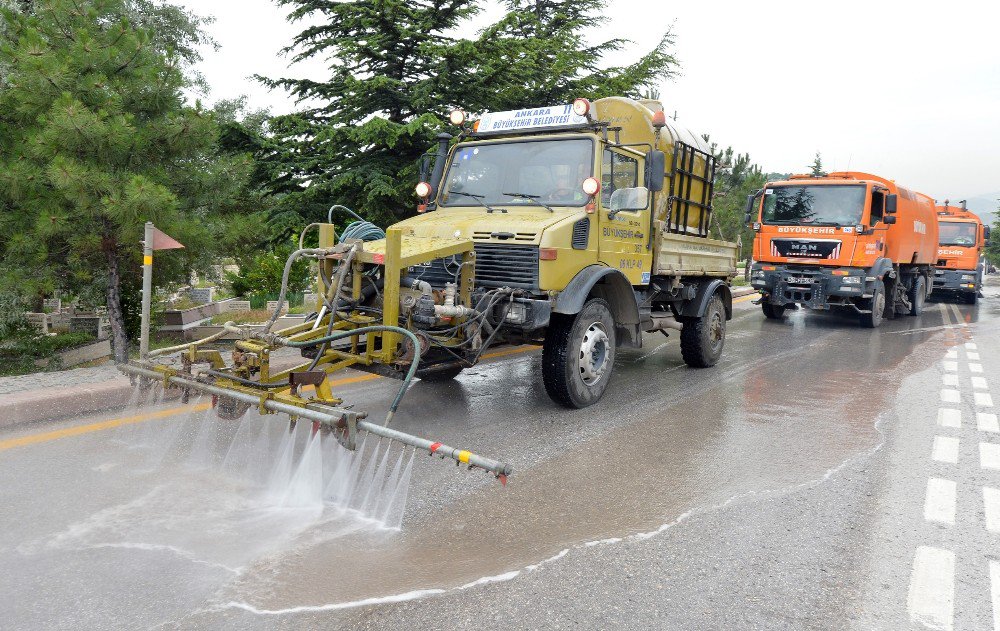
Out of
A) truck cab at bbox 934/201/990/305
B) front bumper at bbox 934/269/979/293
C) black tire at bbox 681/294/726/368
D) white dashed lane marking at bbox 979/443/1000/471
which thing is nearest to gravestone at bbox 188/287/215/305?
black tire at bbox 681/294/726/368

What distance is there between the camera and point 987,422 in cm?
645

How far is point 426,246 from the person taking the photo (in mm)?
5547

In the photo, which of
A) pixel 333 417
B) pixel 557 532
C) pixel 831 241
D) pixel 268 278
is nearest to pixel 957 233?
pixel 831 241

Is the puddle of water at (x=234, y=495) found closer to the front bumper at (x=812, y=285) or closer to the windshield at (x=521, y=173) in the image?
the windshield at (x=521, y=173)

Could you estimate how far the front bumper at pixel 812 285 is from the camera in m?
13.5

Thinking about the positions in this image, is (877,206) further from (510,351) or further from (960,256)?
(960,256)

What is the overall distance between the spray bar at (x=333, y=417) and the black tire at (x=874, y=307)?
41.7 feet

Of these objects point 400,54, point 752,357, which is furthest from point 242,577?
point 400,54

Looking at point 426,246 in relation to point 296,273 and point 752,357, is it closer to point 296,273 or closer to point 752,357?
point 752,357

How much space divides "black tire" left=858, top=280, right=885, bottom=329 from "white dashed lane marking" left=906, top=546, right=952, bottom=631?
11623mm

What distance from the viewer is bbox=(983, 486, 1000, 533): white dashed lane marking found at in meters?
4.09

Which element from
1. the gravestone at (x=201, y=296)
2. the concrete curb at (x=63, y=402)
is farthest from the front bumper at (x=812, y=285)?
the gravestone at (x=201, y=296)

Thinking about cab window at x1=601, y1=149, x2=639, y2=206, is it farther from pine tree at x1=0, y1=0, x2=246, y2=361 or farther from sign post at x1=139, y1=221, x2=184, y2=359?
pine tree at x1=0, y1=0, x2=246, y2=361

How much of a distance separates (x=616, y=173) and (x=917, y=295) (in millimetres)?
13995
